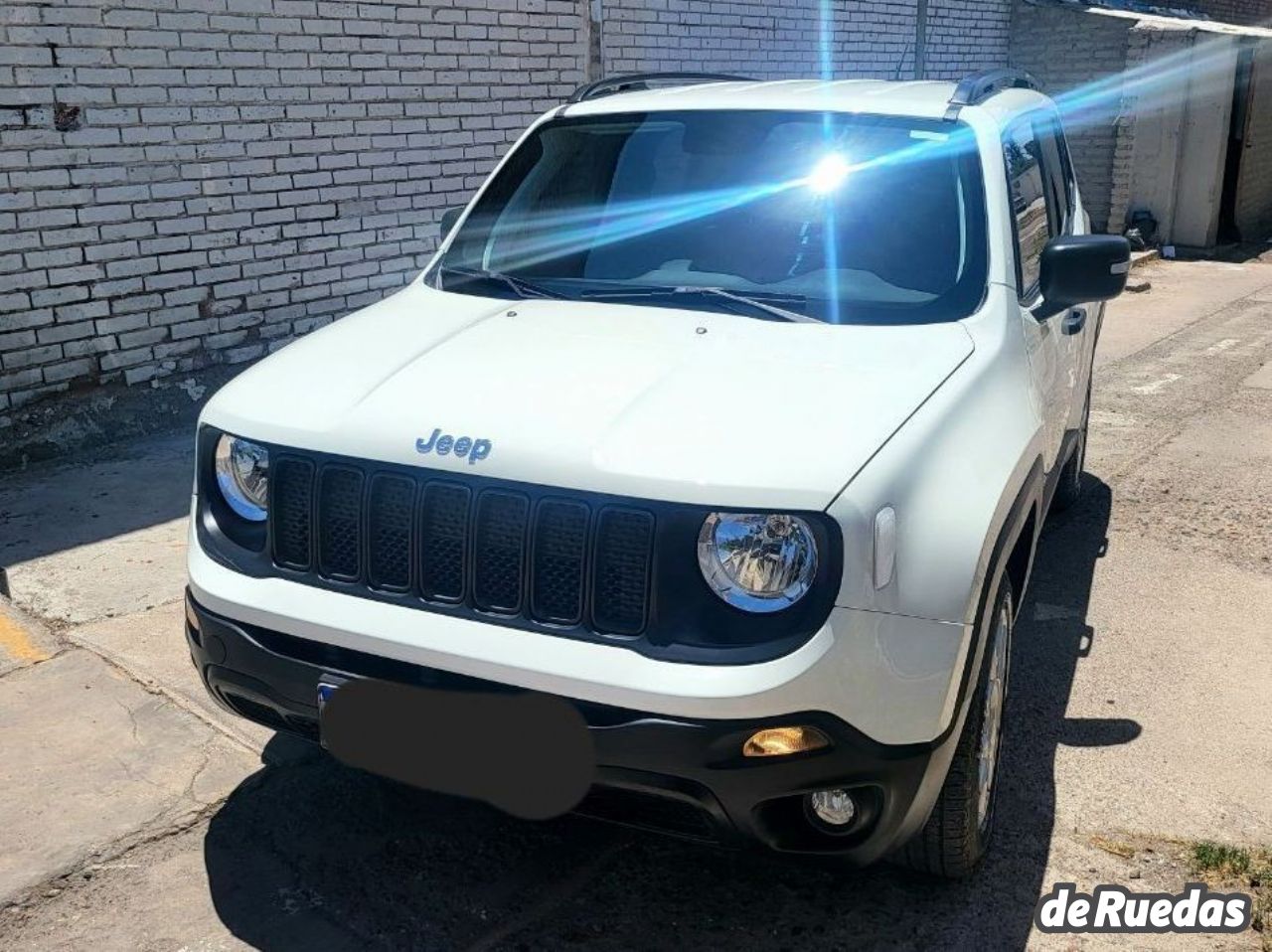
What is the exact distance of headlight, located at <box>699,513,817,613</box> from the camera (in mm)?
2242

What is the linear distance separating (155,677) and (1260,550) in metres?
4.45

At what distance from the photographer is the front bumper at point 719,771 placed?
2193 millimetres

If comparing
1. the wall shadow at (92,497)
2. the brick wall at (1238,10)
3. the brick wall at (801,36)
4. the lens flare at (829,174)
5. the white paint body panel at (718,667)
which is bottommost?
the wall shadow at (92,497)

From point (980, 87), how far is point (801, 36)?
8.34 m

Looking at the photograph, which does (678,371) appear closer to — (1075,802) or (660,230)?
(660,230)

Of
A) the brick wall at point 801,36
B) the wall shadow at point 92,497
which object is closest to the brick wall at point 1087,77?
the brick wall at point 801,36

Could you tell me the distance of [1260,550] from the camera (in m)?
5.06

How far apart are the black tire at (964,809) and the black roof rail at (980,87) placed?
153 cm

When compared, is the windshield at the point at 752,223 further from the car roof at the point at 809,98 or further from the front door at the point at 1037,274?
the front door at the point at 1037,274

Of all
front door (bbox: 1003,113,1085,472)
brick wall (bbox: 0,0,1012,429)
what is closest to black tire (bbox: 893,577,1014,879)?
A: front door (bbox: 1003,113,1085,472)

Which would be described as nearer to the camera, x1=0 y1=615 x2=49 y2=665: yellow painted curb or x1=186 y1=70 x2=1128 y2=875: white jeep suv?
x1=186 y1=70 x2=1128 y2=875: white jeep suv

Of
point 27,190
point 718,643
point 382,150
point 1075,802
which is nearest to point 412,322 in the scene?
point 718,643

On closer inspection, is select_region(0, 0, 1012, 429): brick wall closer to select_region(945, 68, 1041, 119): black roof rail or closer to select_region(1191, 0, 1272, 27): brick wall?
select_region(945, 68, 1041, 119): black roof rail

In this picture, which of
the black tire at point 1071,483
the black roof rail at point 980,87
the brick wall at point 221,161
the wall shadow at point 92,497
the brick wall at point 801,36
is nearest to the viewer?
the black roof rail at point 980,87
